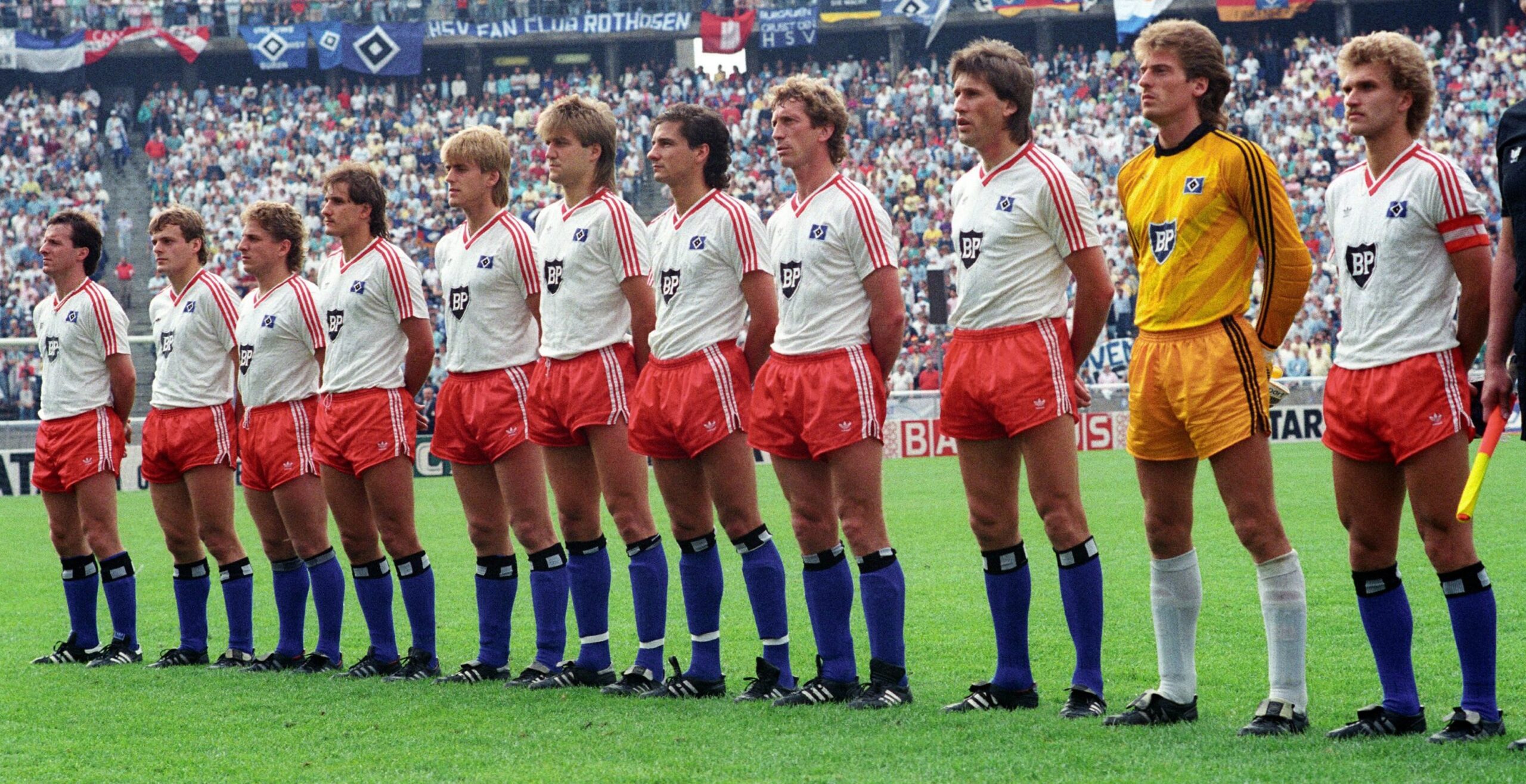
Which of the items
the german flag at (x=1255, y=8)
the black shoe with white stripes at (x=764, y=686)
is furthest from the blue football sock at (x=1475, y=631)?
the german flag at (x=1255, y=8)

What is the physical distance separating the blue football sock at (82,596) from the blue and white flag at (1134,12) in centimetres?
3512

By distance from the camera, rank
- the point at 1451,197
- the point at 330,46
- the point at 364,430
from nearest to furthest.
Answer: the point at 1451,197 < the point at 364,430 < the point at 330,46

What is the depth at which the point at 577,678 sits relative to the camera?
7055 millimetres

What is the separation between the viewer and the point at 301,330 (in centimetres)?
802

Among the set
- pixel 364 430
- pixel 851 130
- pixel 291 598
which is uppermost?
pixel 851 130

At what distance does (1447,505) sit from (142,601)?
29.3 feet

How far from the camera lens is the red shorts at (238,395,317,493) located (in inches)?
310

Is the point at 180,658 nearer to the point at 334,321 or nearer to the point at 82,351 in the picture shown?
the point at 82,351

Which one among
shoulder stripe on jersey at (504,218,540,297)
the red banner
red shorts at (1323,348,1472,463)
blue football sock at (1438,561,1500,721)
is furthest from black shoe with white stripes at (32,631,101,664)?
the red banner

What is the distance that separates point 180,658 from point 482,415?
2.46 meters

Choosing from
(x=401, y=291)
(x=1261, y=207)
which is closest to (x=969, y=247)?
(x=1261, y=207)

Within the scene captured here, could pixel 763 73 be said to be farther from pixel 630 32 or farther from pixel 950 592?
pixel 950 592

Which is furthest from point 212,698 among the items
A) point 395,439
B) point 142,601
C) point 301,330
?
point 142,601

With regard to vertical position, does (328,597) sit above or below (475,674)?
above
